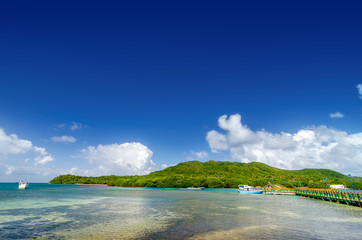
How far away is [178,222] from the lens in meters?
26.6

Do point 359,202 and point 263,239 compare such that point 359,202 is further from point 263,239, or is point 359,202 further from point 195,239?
point 195,239

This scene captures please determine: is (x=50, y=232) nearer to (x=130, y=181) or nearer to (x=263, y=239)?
(x=263, y=239)

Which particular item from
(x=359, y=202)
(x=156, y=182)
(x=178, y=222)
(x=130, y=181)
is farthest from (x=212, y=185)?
(x=178, y=222)

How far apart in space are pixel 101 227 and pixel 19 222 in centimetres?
1136

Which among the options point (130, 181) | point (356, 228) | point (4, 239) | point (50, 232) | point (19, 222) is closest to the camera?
point (4, 239)

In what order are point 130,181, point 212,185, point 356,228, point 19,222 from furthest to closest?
point 130,181, point 212,185, point 19,222, point 356,228

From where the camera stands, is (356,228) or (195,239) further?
(356,228)

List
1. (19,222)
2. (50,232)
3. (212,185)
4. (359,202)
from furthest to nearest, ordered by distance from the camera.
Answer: (212,185), (359,202), (19,222), (50,232)

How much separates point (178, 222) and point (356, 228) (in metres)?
20.8

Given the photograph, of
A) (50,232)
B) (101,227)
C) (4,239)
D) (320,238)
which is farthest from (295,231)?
(4,239)

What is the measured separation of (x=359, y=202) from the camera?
44.3m

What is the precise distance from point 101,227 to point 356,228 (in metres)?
29.4

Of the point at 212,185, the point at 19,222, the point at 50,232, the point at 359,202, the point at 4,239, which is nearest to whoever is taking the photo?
the point at 4,239

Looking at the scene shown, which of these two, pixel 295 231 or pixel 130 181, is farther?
pixel 130 181
